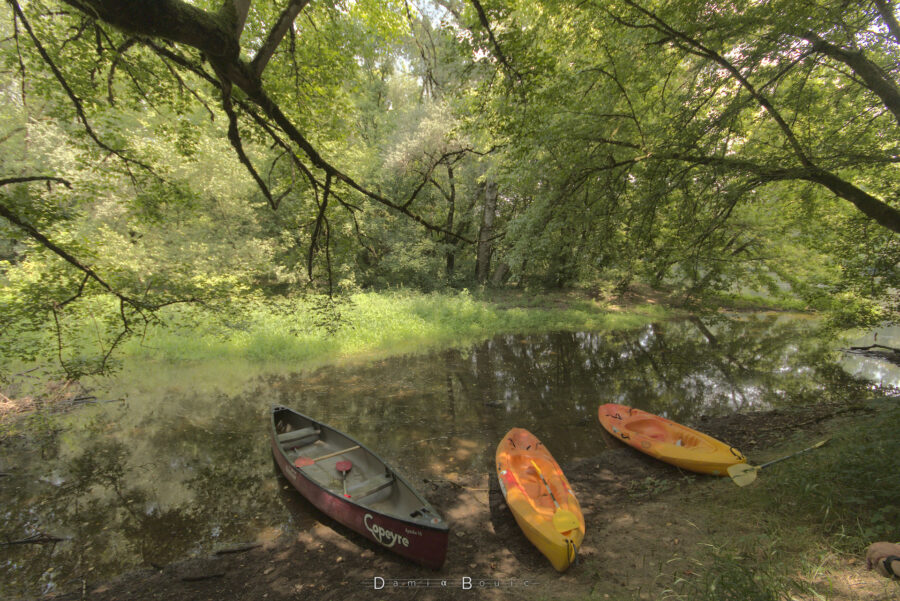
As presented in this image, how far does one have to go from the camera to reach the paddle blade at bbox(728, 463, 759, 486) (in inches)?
196

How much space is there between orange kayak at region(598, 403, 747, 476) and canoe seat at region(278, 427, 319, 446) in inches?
236

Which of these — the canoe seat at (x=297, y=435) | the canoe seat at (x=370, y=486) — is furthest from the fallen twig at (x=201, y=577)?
the canoe seat at (x=297, y=435)

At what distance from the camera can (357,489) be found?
5320 mm

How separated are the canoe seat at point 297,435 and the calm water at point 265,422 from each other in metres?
0.49

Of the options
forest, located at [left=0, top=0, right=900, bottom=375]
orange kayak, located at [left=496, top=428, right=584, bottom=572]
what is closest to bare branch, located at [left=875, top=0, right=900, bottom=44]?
forest, located at [left=0, top=0, right=900, bottom=375]

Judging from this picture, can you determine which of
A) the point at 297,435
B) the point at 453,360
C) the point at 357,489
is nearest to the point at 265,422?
the point at 297,435

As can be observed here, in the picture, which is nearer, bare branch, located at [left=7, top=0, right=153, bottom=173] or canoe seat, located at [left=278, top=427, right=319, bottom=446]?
bare branch, located at [left=7, top=0, right=153, bottom=173]

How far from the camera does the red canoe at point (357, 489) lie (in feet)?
14.0

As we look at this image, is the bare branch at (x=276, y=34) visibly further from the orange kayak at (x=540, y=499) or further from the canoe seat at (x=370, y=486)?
the orange kayak at (x=540, y=499)

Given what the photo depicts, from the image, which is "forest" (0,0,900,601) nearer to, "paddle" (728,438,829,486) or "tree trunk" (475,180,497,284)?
"paddle" (728,438,829,486)

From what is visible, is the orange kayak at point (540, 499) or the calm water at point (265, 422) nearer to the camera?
the orange kayak at point (540, 499)

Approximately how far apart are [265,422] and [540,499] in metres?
6.20

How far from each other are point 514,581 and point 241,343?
11.2 meters

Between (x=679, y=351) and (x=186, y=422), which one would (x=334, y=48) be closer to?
(x=186, y=422)
